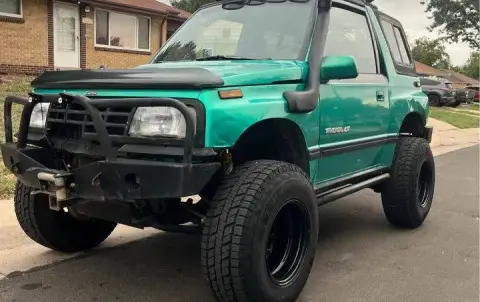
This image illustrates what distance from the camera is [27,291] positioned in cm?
344

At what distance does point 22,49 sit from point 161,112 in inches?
559

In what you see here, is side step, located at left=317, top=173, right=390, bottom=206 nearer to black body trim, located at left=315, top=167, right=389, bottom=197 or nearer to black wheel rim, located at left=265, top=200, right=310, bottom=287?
black body trim, located at left=315, top=167, right=389, bottom=197

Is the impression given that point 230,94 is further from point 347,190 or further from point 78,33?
point 78,33

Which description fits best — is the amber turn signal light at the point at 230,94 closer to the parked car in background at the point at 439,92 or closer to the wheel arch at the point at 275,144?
the wheel arch at the point at 275,144

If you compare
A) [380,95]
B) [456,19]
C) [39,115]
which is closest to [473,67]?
[456,19]

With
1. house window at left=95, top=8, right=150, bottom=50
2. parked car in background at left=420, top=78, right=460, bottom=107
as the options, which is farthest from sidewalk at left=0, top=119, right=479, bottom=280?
parked car in background at left=420, top=78, right=460, bottom=107

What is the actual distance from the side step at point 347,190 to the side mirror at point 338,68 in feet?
2.90

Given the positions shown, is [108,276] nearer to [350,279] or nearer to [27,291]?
[27,291]

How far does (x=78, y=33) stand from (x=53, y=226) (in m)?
14.3

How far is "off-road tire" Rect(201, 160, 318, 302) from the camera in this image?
2729 millimetres

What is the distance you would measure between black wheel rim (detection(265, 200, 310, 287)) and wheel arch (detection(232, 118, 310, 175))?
1.44 ft

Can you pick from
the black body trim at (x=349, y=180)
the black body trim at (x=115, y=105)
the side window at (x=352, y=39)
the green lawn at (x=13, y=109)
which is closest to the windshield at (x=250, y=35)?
the side window at (x=352, y=39)

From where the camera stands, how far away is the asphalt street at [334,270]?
136 inches

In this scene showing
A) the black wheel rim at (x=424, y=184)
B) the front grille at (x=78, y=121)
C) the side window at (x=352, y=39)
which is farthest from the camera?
the black wheel rim at (x=424, y=184)
